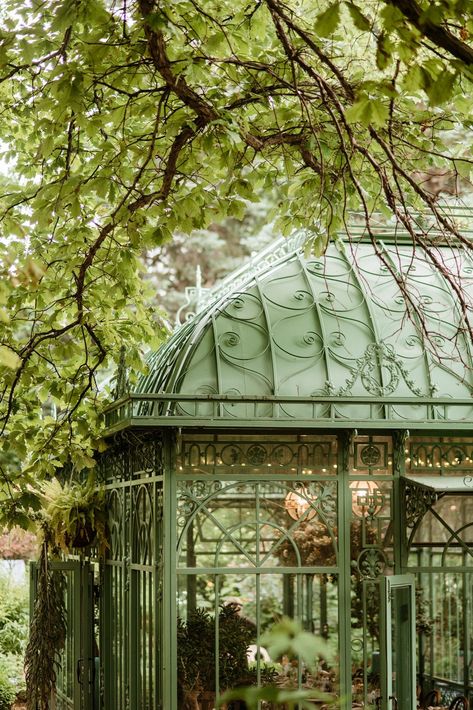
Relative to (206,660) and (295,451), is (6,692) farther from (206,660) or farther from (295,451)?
(295,451)

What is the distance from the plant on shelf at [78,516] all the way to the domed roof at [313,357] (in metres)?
Answer: 1.91

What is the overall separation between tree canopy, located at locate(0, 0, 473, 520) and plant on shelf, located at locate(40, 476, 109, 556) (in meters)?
1.29

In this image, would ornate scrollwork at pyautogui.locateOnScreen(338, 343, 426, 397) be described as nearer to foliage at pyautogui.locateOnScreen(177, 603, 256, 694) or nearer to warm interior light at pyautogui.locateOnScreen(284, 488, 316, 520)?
warm interior light at pyautogui.locateOnScreen(284, 488, 316, 520)

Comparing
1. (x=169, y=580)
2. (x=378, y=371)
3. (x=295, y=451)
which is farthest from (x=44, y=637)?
(x=378, y=371)

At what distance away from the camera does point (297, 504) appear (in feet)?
32.7

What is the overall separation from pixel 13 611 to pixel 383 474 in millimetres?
11163

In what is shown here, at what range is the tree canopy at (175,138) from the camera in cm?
629

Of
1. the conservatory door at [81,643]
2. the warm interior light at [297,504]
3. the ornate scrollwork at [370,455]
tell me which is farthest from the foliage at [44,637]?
the ornate scrollwork at [370,455]

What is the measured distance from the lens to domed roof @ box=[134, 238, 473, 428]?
9086 millimetres

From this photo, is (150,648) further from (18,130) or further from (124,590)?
(18,130)

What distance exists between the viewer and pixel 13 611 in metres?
18.7

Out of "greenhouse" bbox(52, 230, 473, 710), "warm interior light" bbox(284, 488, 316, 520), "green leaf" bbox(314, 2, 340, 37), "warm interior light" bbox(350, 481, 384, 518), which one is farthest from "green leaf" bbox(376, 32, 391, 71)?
"warm interior light" bbox(350, 481, 384, 518)

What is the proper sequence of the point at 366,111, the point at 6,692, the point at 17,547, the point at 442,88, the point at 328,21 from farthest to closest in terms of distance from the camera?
the point at 17,547, the point at 6,692, the point at 366,111, the point at 442,88, the point at 328,21

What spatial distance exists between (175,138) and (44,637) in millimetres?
6552
